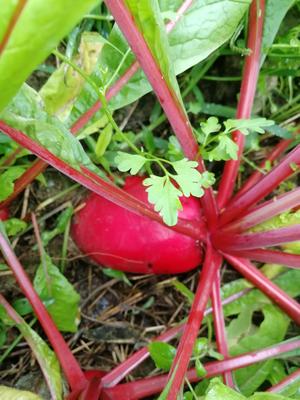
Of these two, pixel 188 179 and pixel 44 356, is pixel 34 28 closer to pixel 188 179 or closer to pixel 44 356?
pixel 188 179

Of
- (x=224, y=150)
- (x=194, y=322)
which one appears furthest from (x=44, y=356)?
(x=224, y=150)

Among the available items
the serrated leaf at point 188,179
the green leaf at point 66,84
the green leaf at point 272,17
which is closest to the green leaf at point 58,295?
the green leaf at point 66,84

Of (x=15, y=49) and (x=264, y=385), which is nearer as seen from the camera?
(x=15, y=49)

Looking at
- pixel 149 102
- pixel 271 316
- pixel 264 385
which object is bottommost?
pixel 264 385

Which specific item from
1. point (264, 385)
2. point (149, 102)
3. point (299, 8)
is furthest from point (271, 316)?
point (299, 8)

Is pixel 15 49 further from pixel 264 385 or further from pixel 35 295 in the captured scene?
pixel 264 385

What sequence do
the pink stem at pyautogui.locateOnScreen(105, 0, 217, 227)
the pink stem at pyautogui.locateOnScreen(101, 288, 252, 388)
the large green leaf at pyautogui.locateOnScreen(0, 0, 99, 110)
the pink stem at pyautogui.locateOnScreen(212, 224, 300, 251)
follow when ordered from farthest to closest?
1. the pink stem at pyautogui.locateOnScreen(101, 288, 252, 388)
2. the pink stem at pyautogui.locateOnScreen(212, 224, 300, 251)
3. the pink stem at pyautogui.locateOnScreen(105, 0, 217, 227)
4. the large green leaf at pyautogui.locateOnScreen(0, 0, 99, 110)

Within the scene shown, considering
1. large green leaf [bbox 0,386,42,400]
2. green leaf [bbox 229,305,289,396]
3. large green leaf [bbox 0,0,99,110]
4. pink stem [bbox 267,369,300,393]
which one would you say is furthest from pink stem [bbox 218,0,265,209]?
large green leaf [bbox 0,0,99,110]

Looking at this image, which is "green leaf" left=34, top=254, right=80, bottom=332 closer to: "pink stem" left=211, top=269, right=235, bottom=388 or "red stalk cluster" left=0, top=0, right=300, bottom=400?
"red stalk cluster" left=0, top=0, right=300, bottom=400
